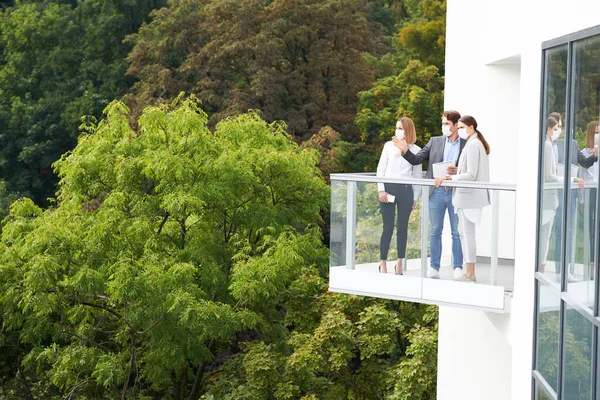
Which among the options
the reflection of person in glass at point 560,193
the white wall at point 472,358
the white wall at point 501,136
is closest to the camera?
the reflection of person in glass at point 560,193

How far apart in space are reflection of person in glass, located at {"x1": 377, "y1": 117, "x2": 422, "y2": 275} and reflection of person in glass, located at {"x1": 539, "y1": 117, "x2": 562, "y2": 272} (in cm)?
202

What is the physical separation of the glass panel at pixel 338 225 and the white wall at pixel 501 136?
5.66 feet

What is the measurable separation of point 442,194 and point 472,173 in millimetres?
357

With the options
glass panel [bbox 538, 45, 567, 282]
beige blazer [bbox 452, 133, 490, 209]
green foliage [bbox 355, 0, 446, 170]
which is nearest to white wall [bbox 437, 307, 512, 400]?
beige blazer [bbox 452, 133, 490, 209]

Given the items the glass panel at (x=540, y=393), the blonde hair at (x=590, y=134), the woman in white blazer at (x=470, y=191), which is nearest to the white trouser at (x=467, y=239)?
the woman in white blazer at (x=470, y=191)

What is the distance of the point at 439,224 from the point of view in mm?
9773

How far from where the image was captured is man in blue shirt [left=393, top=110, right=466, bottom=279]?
9.59m

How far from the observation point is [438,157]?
10016mm

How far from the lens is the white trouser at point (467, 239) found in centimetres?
942

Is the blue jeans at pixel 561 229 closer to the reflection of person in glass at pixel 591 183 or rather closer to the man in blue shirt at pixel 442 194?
the reflection of person in glass at pixel 591 183

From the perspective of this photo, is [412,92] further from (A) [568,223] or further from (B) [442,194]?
(A) [568,223]

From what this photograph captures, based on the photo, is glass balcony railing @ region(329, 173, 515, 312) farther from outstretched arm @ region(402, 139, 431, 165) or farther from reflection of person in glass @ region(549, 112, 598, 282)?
reflection of person in glass @ region(549, 112, 598, 282)

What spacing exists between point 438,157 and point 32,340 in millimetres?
12188

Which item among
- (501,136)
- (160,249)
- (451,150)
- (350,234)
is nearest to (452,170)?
(451,150)
